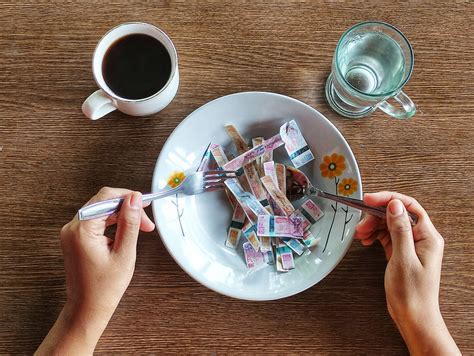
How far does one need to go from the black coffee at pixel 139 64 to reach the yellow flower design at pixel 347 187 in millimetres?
401

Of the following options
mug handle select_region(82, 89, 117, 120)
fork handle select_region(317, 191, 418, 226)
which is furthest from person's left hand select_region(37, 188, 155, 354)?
fork handle select_region(317, 191, 418, 226)

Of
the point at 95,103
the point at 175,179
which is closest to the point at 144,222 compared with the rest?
the point at 175,179

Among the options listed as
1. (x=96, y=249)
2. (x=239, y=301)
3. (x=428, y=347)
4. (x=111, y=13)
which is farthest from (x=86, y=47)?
(x=428, y=347)

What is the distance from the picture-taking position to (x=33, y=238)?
3.39 feet

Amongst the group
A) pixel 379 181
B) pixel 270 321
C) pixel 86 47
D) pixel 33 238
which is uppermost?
pixel 86 47

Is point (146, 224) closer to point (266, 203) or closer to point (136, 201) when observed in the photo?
point (136, 201)

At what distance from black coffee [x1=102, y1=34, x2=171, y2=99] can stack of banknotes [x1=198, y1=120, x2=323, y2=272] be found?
0.17m

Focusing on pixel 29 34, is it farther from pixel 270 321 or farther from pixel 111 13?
pixel 270 321

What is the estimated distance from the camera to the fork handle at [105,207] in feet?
2.83

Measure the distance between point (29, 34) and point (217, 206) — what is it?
546 millimetres

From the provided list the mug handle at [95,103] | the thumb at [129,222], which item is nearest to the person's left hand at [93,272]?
the thumb at [129,222]

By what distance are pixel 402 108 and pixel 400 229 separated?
27cm

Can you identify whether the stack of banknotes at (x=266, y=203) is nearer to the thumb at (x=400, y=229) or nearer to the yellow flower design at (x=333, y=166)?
the yellow flower design at (x=333, y=166)

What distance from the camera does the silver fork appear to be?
901mm
